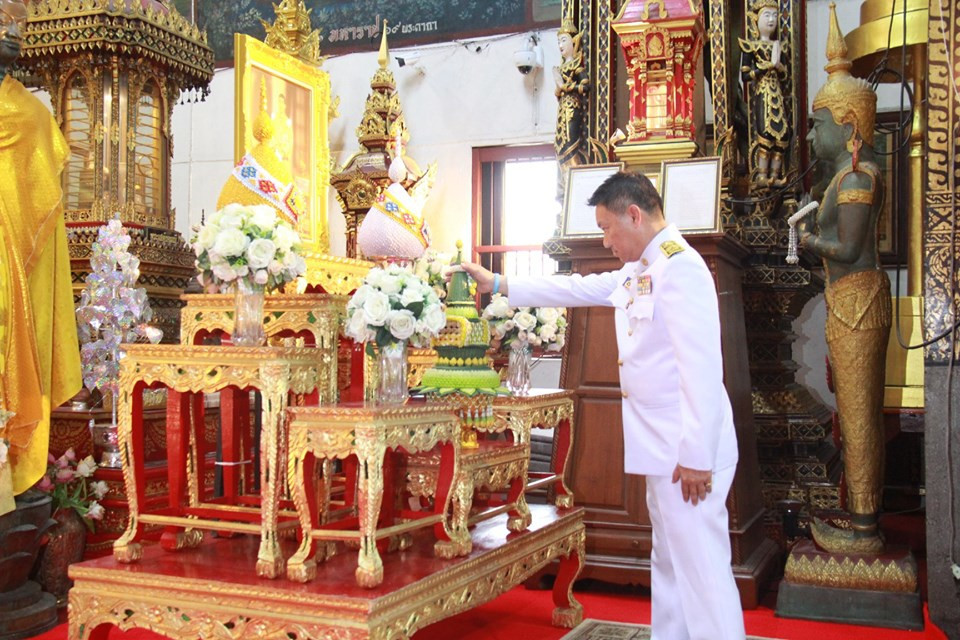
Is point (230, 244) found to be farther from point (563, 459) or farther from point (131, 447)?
point (563, 459)

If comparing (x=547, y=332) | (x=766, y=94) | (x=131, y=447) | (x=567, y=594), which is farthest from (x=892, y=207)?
(x=131, y=447)

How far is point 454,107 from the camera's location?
9484 mm

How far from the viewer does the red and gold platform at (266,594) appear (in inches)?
105

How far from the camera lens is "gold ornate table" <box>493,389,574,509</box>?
3791 mm

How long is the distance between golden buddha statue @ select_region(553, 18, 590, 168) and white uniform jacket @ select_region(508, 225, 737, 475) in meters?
2.46

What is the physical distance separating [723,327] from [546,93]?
5096mm

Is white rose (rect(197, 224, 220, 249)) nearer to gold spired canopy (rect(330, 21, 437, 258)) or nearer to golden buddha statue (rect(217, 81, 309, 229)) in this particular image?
golden buddha statue (rect(217, 81, 309, 229))

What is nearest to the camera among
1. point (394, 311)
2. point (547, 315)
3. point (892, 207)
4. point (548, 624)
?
point (394, 311)

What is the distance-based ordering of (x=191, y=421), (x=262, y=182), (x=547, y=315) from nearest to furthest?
1. (x=191, y=421)
2. (x=262, y=182)
3. (x=547, y=315)

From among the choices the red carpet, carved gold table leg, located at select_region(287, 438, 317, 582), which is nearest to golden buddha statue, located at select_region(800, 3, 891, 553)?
the red carpet

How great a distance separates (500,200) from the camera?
30.8 ft

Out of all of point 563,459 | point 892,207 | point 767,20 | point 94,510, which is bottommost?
point 94,510

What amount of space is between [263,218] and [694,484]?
161 centimetres

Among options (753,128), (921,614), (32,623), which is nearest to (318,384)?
(32,623)
